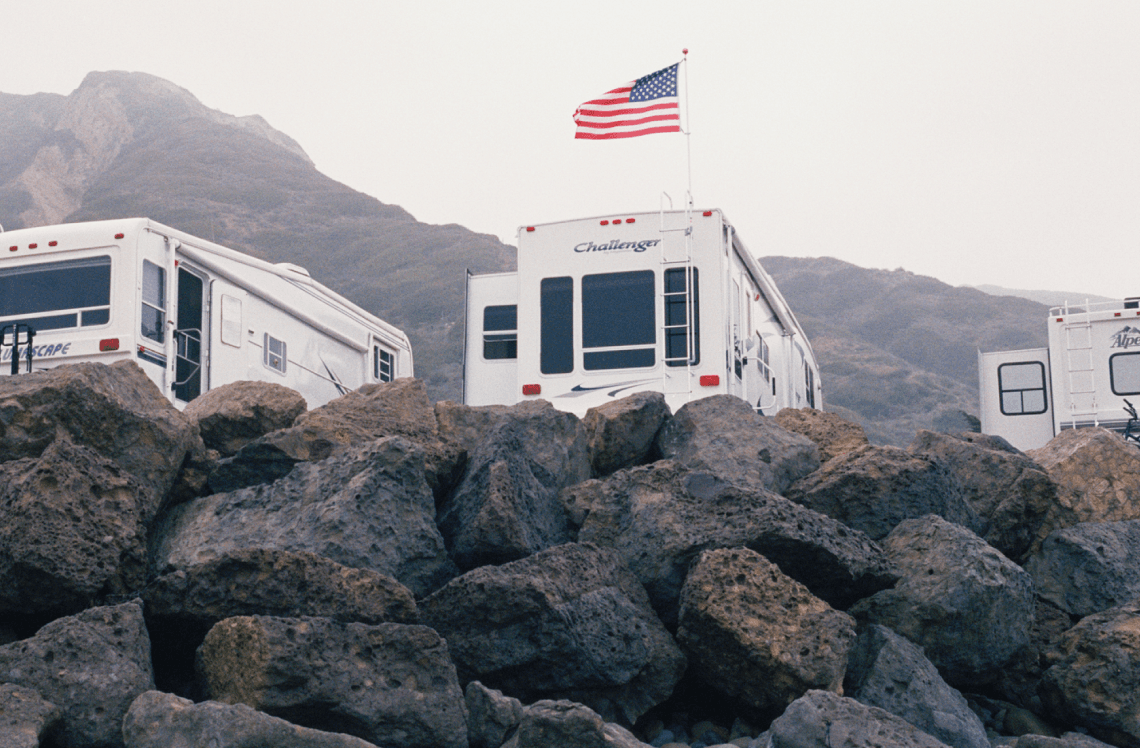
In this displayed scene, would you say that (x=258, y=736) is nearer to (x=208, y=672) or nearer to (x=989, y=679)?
(x=208, y=672)

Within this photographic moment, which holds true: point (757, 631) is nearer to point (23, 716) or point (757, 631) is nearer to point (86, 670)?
point (86, 670)

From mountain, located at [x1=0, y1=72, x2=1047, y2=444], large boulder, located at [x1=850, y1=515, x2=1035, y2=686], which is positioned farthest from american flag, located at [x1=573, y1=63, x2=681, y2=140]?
mountain, located at [x1=0, y1=72, x2=1047, y2=444]

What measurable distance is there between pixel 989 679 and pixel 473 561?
123 inches

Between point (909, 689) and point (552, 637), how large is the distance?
1902mm

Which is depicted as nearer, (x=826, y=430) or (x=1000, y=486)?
(x=1000, y=486)

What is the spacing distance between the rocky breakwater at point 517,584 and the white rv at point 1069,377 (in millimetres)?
8414

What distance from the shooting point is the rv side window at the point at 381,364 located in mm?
16297

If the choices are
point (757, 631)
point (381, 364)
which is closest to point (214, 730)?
point (757, 631)

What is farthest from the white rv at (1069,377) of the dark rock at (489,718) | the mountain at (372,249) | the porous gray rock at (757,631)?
the mountain at (372,249)

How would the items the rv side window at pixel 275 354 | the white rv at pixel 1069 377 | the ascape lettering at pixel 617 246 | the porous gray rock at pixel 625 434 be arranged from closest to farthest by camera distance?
1. the porous gray rock at pixel 625 434
2. the ascape lettering at pixel 617 246
3. the rv side window at pixel 275 354
4. the white rv at pixel 1069 377

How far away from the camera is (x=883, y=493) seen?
745cm

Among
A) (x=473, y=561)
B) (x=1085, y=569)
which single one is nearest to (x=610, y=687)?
(x=473, y=561)

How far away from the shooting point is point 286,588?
5836 mm

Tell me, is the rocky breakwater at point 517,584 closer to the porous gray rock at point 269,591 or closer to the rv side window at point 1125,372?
the porous gray rock at point 269,591
